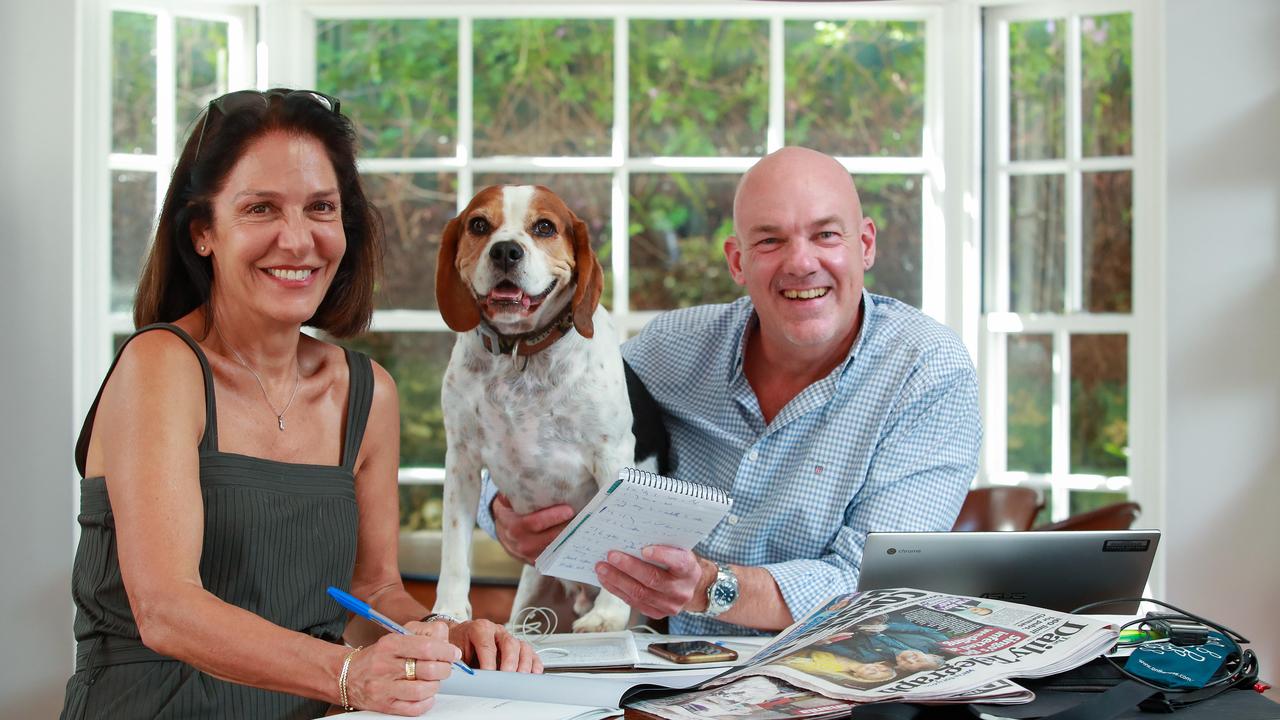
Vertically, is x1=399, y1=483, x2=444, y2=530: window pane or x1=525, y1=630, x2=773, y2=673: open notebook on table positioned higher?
x1=525, y1=630, x2=773, y2=673: open notebook on table

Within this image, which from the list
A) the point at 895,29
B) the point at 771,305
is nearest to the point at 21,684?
the point at 771,305

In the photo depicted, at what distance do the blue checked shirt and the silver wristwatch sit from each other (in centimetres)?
13

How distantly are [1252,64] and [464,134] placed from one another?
101 inches

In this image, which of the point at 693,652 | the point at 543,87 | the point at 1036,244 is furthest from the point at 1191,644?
the point at 543,87

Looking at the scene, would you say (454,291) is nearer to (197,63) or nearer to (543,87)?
(543,87)

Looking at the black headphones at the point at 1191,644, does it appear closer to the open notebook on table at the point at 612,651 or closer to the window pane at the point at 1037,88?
the open notebook on table at the point at 612,651

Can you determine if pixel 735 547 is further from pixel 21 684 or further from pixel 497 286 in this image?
pixel 21 684

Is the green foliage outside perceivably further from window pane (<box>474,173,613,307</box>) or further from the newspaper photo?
the newspaper photo

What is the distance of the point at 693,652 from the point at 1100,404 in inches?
110

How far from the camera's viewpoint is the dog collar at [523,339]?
75.2 inches

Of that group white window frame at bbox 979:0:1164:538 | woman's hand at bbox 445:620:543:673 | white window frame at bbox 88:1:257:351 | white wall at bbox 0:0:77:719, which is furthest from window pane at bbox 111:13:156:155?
woman's hand at bbox 445:620:543:673

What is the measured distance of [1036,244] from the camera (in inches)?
155

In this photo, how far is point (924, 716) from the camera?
3.41ft

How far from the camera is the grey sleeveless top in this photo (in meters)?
1.35
